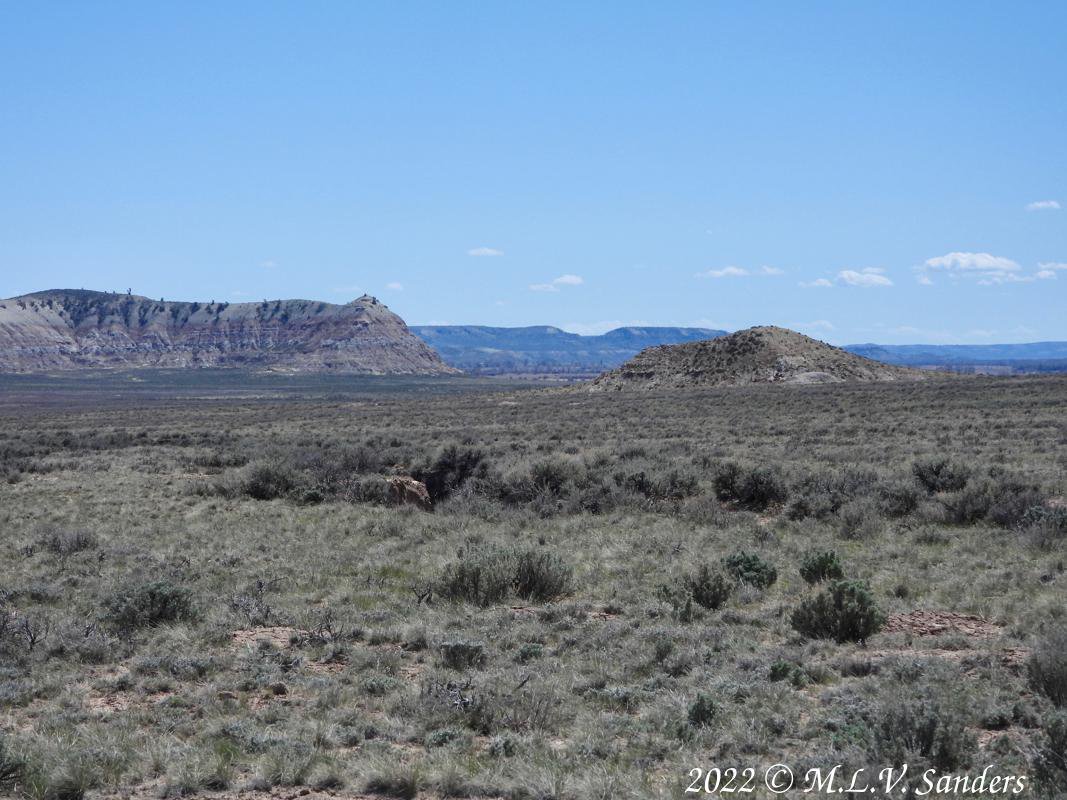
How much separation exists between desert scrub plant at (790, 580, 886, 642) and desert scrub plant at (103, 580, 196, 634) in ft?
21.2

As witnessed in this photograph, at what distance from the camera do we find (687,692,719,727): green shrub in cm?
605

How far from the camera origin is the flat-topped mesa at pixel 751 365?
231 ft

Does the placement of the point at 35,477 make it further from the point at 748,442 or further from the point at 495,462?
the point at 748,442

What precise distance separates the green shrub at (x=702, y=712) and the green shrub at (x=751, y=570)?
4329 mm

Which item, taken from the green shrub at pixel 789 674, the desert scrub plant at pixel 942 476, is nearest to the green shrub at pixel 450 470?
the desert scrub plant at pixel 942 476

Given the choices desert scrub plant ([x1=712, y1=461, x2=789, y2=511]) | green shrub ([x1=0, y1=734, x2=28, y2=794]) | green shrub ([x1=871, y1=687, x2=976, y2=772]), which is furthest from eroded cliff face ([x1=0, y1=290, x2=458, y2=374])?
green shrub ([x1=871, y1=687, x2=976, y2=772])

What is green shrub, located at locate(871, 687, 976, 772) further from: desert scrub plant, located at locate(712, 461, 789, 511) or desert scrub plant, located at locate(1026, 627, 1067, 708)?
desert scrub plant, located at locate(712, 461, 789, 511)

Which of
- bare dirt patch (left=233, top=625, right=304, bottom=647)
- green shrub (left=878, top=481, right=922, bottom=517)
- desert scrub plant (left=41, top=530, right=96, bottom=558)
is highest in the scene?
green shrub (left=878, top=481, right=922, bottom=517)

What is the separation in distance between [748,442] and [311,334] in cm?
17476

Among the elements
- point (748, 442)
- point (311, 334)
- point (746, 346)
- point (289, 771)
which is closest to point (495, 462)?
point (748, 442)

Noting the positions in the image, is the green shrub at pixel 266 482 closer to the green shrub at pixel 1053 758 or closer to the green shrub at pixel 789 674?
the green shrub at pixel 789 674

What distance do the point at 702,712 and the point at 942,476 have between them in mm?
11981

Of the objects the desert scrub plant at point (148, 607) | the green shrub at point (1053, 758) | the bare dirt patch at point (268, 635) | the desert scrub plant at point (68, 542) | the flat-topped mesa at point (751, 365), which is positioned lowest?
the desert scrub plant at point (68, 542)

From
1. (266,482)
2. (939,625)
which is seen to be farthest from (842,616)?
(266,482)
